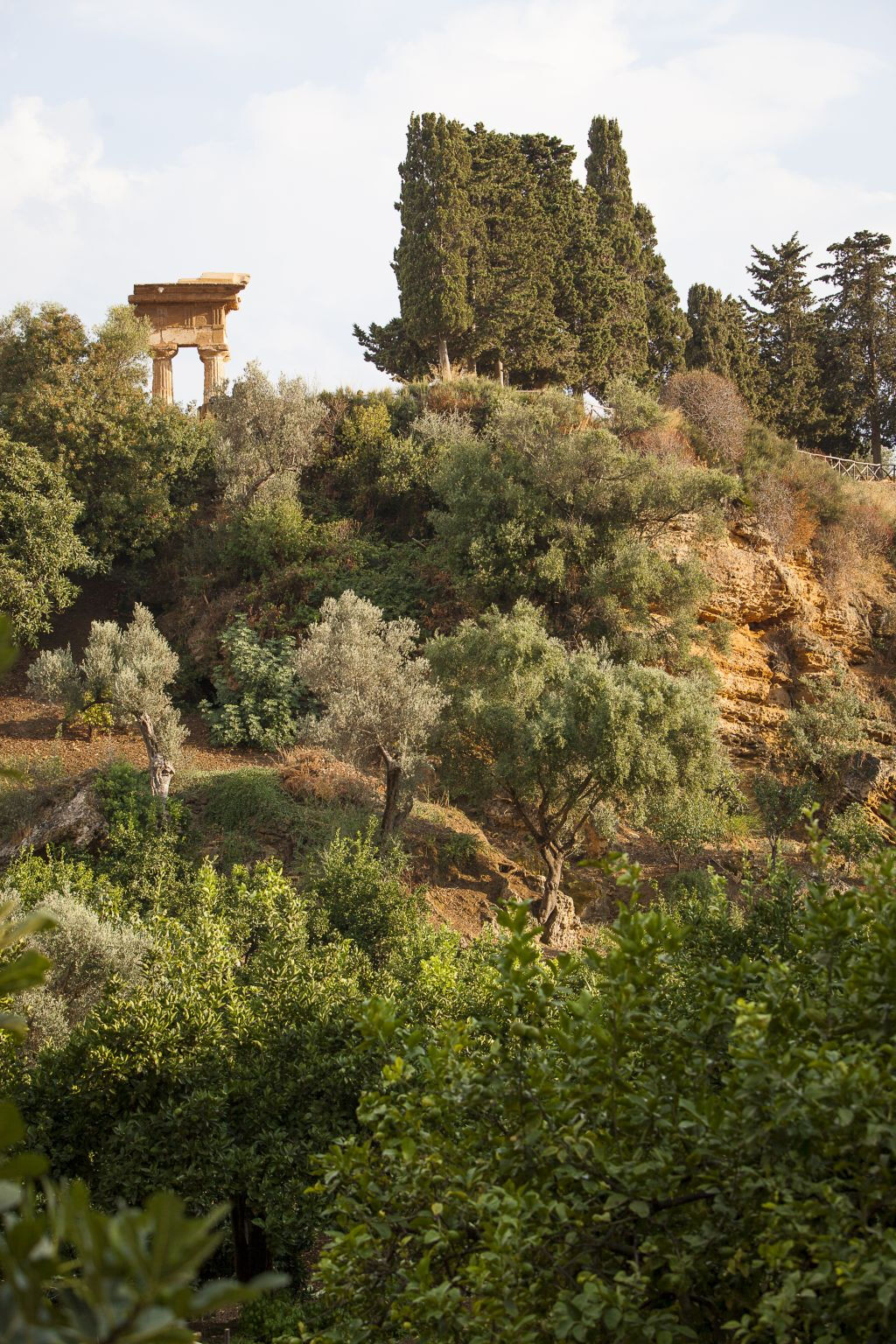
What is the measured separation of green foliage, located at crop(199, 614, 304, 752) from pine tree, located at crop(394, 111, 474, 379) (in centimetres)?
1080

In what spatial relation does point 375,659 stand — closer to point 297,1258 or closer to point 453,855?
point 453,855

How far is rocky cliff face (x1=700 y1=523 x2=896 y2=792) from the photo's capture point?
92.1 feet

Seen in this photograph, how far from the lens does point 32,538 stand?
27328mm

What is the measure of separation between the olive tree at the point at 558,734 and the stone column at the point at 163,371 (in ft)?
49.3

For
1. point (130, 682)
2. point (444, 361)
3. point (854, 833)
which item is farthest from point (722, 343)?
point (130, 682)

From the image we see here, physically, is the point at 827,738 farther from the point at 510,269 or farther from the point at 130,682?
the point at 510,269

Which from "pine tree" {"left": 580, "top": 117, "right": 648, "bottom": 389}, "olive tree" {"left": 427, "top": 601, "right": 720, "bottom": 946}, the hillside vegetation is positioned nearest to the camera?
the hillside vegetation

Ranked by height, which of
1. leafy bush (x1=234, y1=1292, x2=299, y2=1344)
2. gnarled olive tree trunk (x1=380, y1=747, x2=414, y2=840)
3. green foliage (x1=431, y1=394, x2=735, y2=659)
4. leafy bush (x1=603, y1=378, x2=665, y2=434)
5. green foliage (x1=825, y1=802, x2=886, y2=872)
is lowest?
leafy bush (x1=234, y1=1292, x2=299, y2=1344)

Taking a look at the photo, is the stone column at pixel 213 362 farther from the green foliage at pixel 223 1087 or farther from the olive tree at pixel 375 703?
the green foliage at pixel 223 1087

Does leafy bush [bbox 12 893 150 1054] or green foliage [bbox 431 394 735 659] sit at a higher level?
green foliage [bbox 431 394 735 659]

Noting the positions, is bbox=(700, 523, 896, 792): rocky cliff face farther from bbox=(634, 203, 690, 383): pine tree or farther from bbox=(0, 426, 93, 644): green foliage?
bbox=(0, 426, 93, 644): green foliage

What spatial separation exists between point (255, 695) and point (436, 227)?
1445 centimetres

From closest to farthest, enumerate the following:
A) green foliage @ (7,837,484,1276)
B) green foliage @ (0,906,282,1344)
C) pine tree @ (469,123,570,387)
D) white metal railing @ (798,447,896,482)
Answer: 1. green foliage @ (0,906,282,1344)
2. green foliage @ (7,837,484,1276)
3. pine tree @ (469,123,570,387)
4. white metal railing @ (798,447,896,482)

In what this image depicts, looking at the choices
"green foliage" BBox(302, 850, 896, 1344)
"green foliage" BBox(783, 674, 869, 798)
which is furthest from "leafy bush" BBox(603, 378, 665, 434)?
"green foliage" BBox(302, 850, 896, 1344)
